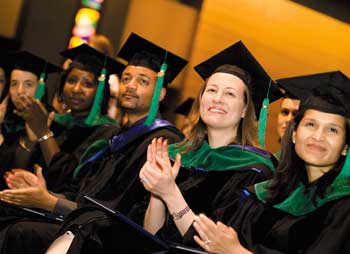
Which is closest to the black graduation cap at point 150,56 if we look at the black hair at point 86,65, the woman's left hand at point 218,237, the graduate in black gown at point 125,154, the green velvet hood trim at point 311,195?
the graduate in black gown at point 125,154

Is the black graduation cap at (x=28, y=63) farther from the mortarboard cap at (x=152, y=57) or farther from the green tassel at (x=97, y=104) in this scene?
the mortarboard cap at (x=152, y=57)

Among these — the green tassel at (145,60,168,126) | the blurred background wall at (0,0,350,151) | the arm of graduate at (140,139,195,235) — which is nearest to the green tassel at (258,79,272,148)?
the arm of graduate at (140,139,195,235)

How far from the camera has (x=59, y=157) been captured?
14.0ft

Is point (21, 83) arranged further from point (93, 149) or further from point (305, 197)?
point (305, 197)

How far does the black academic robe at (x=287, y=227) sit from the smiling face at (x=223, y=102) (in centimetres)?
→ 49

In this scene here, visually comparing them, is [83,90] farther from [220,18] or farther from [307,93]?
[220,18]

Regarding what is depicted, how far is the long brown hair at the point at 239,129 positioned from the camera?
3.35m

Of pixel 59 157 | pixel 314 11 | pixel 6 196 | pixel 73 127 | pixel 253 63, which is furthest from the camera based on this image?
pixel 314 11

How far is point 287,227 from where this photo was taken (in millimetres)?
2688

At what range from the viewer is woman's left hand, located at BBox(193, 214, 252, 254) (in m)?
A: 2.54

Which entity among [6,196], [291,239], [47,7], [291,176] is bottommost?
[6,196]

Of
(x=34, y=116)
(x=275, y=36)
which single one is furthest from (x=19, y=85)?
(x=275, y=36)

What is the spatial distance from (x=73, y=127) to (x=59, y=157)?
1.42 feet

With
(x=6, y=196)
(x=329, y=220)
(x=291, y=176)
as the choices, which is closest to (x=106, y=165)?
(x=6, y=196)
